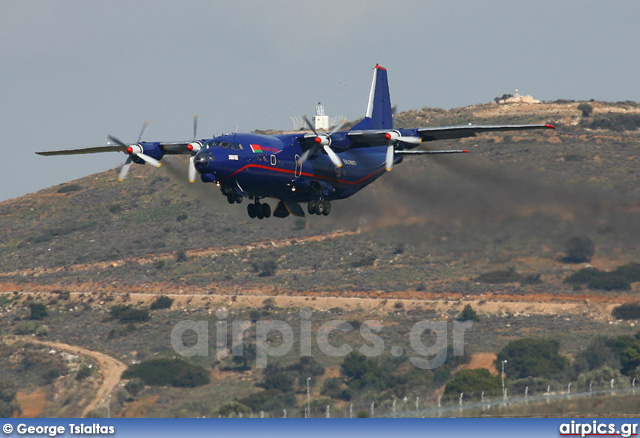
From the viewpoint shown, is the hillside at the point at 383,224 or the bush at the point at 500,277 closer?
the hillside at the point at 383,224

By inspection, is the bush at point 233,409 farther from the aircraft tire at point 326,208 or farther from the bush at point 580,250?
the aircraft tire at point 326,208

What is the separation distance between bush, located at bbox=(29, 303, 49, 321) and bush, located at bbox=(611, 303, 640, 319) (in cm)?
5929

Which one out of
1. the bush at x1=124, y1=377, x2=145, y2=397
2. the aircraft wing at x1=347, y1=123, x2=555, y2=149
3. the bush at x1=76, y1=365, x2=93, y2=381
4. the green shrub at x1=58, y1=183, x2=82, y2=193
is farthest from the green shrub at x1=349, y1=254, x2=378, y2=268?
the aircraft wing at x1=347, y1=123, x2=555, y2=149

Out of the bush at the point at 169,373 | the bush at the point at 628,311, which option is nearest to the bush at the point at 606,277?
the bush at the point at 628,311

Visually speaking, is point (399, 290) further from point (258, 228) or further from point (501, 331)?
point (258, 228)

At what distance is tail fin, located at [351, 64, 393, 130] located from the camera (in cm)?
5725

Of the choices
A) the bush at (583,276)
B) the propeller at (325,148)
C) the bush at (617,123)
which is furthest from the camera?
the bush at (617,123)

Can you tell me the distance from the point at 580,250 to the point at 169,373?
37.3m

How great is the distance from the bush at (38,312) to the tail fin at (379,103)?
61339mm

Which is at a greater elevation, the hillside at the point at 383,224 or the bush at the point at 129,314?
the hillside at the point at 383,224

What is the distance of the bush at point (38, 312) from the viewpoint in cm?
10675

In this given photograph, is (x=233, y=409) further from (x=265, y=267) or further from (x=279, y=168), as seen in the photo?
(x=265, y=267)

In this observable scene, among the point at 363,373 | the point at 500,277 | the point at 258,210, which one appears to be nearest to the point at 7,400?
the point at 363,373

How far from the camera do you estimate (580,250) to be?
85750mm
